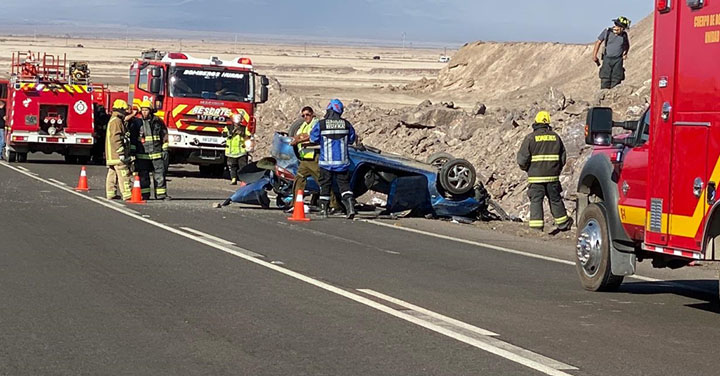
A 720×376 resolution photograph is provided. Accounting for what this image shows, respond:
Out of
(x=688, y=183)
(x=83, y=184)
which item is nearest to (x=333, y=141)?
(x=83, y=184)

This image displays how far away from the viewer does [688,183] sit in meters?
9.52

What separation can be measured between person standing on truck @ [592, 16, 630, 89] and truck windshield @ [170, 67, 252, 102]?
822 cm

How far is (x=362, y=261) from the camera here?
1377cm

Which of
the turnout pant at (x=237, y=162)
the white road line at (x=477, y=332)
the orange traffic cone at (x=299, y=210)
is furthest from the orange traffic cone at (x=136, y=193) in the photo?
the white road line at (x=477, y=332)

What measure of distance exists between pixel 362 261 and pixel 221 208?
7390 mm

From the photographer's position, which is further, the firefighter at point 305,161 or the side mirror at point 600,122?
the firefighter at point 305,161

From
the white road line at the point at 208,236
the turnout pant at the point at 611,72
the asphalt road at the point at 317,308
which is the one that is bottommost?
the asphalt road at the point at 317,308

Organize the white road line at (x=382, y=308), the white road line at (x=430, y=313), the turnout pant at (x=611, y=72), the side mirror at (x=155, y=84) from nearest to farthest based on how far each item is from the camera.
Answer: the white road line at (x=382, y=308)
the white road line at (x=430, y=313)
the turnout pant at (x=611, y=72)
the side mirror at (x=155, y=84)

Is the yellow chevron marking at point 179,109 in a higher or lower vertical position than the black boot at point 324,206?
higher

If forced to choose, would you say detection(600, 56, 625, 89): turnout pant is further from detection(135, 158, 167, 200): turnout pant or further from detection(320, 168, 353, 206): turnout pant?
detection(135, 158, 167, 200): turnout pant

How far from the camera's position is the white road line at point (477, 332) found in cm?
793

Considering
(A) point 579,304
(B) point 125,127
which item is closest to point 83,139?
(B) point 125,127

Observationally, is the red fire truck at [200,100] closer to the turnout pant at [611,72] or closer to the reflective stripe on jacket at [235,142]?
the reflective stripe on jacket at [235,142]

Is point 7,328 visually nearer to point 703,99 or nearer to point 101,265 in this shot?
point 101,265
